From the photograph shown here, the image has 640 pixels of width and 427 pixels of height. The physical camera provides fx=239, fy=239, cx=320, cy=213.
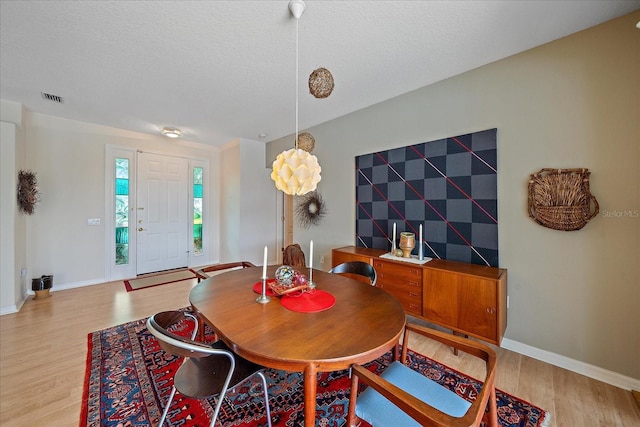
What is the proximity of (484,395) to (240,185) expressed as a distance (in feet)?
14.8

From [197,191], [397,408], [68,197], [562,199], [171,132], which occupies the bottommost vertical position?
[397,408]

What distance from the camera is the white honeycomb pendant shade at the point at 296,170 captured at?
1571mm

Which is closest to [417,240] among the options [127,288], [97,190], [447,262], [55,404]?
[447,262]

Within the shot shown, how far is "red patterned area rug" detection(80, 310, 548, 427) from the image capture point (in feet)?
4.68

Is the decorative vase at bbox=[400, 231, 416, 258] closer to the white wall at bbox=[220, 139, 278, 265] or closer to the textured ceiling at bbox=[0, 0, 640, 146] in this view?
the textured ceiling at bbox=[0, 0, 640, 146]

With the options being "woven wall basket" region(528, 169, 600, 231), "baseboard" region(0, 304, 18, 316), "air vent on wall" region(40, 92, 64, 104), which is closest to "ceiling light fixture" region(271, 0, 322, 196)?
"woven wall basket" region(528, 169, 600, 231)

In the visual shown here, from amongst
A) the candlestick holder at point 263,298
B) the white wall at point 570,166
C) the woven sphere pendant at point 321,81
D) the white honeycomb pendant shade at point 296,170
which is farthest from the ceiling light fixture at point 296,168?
the white wall at point 570,166

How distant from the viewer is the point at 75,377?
1.78 m

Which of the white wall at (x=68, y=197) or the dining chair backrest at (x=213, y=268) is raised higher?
the white wall at (x=68, y=197)

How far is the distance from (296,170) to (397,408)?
133 cm

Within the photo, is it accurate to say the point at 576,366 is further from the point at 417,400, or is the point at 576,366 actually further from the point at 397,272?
the point at 417,400

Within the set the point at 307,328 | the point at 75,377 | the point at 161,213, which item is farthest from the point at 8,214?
the point at 307,328

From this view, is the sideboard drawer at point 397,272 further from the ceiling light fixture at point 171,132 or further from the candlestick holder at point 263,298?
the ceiling light fixture at point 171,132

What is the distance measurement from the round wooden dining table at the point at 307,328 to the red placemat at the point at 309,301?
29 millimetres
